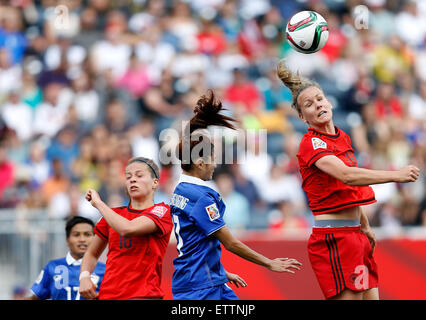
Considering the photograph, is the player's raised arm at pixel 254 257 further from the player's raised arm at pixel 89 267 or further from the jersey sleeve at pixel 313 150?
the player's raised arm at pixel 89 267

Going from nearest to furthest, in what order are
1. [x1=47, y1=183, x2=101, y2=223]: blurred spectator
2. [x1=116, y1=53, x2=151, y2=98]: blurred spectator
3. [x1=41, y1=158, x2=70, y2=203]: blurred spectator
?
[x1=47, y1=183, x2=101, y2=223]: blurred spectator → [x1=41, y1=158, x2=70, y2=203]: blurred spectator → [x1=116, y1=53, x2=151, y2=98]: blurred spectator

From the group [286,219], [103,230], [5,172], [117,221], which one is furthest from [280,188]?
[117,221]

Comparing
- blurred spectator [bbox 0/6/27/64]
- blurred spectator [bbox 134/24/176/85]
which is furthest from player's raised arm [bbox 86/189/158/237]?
blurred spectator [bbox 0/6/27/64]

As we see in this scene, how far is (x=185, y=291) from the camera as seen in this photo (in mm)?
5805

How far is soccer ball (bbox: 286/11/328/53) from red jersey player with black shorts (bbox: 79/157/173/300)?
1835mm

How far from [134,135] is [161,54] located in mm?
2533

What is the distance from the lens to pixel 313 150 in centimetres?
586

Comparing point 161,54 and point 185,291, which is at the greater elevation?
point 161,54

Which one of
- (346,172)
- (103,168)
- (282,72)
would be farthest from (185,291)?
(103,168)

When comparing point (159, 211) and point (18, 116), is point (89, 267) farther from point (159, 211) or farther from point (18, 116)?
point (18, 116)

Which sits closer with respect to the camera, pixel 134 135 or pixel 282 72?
pixel 282 72

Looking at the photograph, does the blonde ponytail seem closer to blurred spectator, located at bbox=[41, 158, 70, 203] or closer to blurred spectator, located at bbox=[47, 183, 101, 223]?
blurred spectator, located at bbox=[47, 183, 101, 223]

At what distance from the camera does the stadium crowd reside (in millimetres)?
11805
